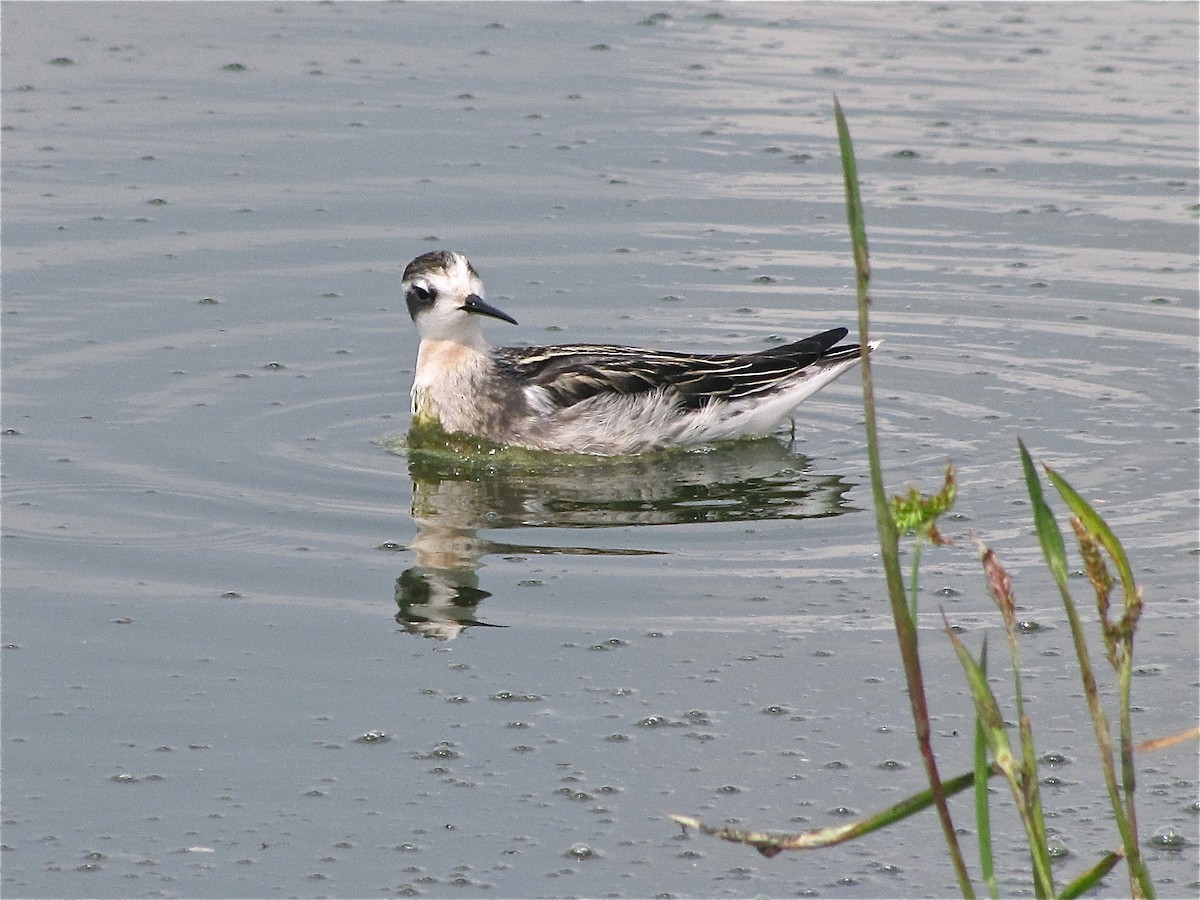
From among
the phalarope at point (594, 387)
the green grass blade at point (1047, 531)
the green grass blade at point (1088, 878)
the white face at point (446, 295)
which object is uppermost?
the white face at point (446, 295)

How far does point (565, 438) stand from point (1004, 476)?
2.50 m

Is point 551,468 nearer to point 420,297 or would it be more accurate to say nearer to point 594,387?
point 594,387

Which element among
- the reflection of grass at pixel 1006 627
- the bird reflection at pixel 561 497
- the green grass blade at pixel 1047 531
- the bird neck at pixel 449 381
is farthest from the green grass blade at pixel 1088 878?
the bird neck at pixel 449 381

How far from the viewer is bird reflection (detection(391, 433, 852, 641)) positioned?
27.9 feet

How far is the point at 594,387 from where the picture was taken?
1091 centimetres

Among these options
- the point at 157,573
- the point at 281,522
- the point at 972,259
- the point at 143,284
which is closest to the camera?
the point at 157,573

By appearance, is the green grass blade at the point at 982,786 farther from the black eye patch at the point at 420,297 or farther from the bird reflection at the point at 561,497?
the black eye patch at the point at 420,297

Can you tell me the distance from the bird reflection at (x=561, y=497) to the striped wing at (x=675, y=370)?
1.20ft

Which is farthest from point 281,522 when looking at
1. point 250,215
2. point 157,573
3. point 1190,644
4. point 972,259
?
point 972,259

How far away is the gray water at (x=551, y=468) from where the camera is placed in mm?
6395

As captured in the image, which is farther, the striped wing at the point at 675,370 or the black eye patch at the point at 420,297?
the black eye patch at the point at 420,297

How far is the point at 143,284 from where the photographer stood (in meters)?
12.9

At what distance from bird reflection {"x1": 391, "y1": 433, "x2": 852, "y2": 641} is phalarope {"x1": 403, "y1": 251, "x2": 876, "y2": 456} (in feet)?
0.44

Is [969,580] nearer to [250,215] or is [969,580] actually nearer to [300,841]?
[300,841]
